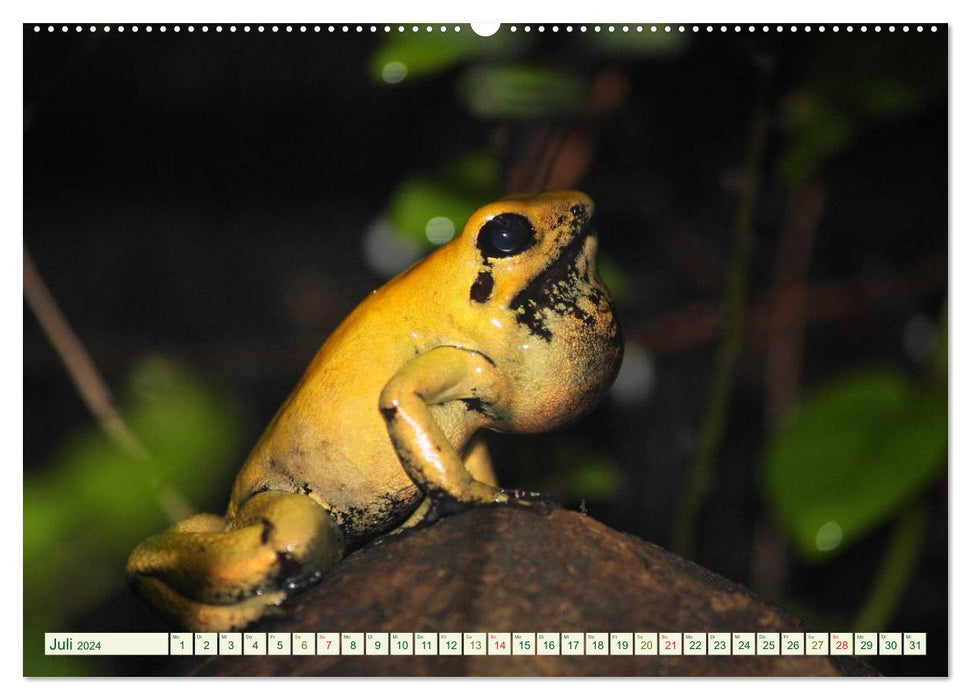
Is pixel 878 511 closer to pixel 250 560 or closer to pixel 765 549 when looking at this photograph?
pixel 250 560

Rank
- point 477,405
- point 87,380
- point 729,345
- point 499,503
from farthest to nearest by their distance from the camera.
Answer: point 87,380 → point 729,345 → point 477,405 → point 499,503

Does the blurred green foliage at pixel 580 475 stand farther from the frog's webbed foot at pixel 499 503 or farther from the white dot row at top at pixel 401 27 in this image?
the white dot row at top at pixel 401 27

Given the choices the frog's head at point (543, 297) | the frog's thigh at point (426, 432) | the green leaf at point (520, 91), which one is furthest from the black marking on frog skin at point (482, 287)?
the green leaf at point (520, 91)

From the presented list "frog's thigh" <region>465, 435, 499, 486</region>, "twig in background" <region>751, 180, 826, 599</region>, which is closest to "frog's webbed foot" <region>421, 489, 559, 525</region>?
"frog's thigh" <region>465, 435, 499, 486</region>

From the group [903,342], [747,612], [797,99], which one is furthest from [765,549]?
[747,612]

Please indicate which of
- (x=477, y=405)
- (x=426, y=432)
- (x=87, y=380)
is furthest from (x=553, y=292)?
(x=87, y=380)

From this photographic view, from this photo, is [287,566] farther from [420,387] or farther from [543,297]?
[543,297]
